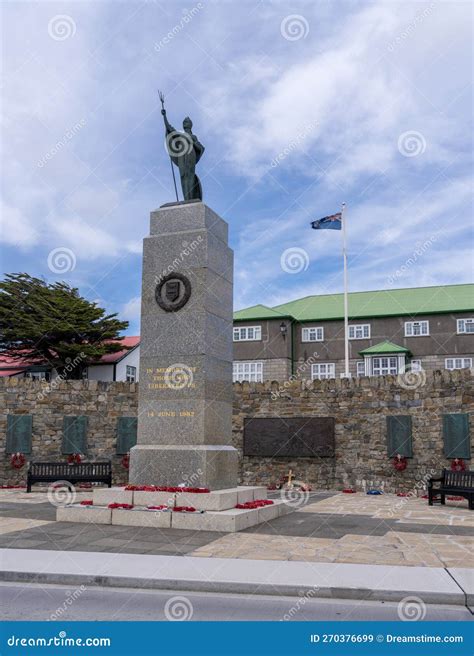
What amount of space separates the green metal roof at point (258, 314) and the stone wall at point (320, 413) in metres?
21.4

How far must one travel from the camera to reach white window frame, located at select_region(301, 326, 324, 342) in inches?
1612

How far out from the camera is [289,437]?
18.4 meters

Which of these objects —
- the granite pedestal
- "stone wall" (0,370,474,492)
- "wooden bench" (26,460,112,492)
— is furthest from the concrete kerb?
"stone wall" (0,370,474,492)

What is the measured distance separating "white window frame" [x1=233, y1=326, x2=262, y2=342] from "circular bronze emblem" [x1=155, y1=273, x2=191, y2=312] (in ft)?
95.8

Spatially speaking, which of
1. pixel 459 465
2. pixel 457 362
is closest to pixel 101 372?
pixel 457 362

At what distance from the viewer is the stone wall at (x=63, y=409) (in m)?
19.1

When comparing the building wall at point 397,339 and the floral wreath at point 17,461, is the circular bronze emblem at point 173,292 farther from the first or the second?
the building wall at point 397,339

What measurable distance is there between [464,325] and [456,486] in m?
26.5

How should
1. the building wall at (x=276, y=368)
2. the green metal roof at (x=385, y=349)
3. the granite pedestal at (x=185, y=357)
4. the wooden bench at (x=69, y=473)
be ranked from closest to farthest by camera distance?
1. the granite pedestal at (x=185, y=357)
2. the wooden bench at (x=69, y=473)
3. the green metal roof at (x=385, y=349)
4. the building wall at (x=276, y=368)

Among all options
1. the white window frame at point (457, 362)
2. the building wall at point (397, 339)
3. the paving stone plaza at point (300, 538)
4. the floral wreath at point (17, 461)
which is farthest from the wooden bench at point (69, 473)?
the white window frame at point (457, 362)

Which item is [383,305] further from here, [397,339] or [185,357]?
[185,357]

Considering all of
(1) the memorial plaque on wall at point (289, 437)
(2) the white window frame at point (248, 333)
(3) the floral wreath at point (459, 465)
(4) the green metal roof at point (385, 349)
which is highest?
(2) the white window frame at point (248, 333)

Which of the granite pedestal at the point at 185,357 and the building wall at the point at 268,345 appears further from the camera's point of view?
the building wall at the point at 268,345

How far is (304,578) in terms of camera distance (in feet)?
19.8
